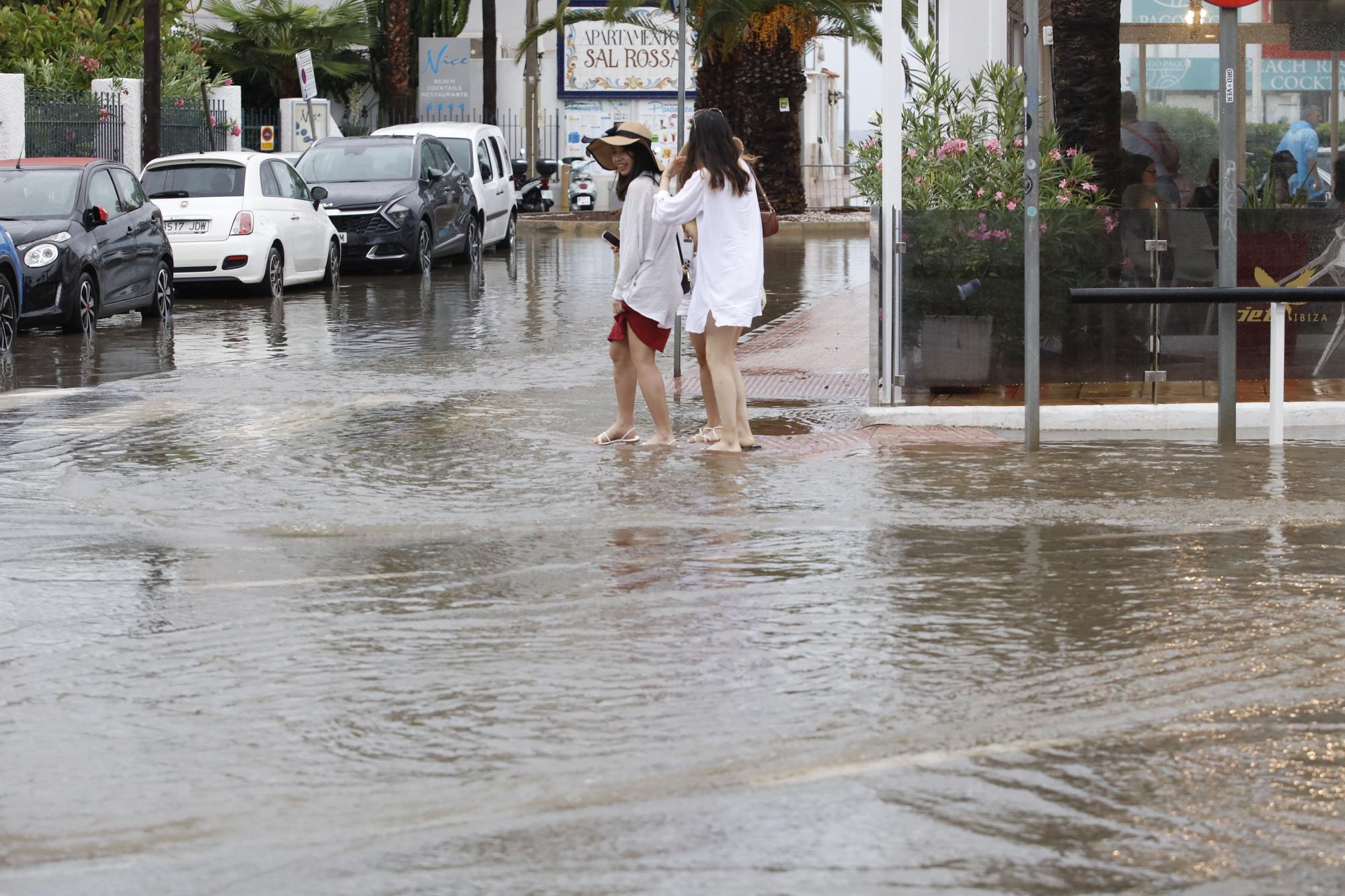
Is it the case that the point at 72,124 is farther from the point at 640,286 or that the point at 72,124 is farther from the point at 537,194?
the point at 640,286

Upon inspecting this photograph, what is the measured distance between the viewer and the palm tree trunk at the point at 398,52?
166 ft

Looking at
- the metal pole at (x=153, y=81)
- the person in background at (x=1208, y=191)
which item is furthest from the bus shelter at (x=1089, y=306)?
the metal pole at (x=153, y=81)

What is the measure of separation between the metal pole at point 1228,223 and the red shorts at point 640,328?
9.48 feet

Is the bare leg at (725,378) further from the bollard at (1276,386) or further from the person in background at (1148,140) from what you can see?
the person in background at (1148,140)

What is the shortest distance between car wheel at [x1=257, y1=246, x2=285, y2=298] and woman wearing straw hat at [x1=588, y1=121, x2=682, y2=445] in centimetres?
1177

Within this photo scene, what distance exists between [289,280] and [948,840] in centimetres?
1921

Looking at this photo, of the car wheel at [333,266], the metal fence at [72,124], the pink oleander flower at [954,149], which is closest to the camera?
the pink oleander flower at [954,149]

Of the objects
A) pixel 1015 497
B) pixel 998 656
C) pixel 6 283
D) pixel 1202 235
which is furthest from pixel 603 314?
pixel 998 656

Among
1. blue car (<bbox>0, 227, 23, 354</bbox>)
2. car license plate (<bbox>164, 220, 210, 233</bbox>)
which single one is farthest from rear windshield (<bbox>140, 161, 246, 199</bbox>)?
blue car (<bbox>0, 227, 23, 354</bbox>)

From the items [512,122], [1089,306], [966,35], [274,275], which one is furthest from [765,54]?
[1089,306]

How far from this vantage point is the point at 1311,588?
7180 millimetres

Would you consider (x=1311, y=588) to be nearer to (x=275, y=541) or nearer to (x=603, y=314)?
(x=275, y=541)

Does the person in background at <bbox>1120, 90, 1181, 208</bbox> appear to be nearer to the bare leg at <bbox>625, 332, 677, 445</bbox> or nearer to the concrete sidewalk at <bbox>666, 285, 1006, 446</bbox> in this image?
the concrete sidewalk at <bbox>666, 285, 1006, 446</bbox>

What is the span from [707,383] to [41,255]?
820cm
